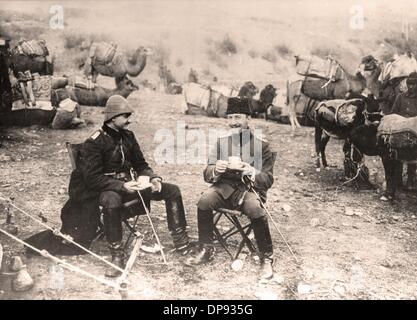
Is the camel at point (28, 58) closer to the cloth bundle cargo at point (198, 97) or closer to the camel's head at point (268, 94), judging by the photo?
the cloth bundle cargo at point (198, 97)

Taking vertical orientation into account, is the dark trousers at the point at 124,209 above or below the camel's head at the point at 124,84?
below

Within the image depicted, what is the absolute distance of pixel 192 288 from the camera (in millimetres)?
3838

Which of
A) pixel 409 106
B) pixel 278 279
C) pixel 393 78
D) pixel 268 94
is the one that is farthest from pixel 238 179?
pixel 268 94

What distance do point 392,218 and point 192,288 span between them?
7.83ft

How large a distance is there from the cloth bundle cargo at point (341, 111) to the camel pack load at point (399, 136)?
427mm

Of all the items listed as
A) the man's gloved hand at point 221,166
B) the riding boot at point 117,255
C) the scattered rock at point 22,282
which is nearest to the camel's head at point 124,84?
the man's gloved hand at point 221,166

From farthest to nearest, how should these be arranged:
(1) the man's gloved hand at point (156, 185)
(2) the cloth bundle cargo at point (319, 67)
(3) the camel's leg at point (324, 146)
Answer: (2) the cloth bundle cargo at point (319, 67) → (3) the camel's leg at point (324, 146) → (1) the man's gloved hand at point (156, 185)

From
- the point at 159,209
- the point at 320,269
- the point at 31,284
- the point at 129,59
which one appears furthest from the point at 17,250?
the point at 129,59

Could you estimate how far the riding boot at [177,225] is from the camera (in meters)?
4.28

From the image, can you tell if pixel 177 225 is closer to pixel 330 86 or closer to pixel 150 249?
pixel 150 249

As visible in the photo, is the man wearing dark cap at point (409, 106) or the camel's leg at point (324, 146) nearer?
the man wearing dark cap at point (409, 106)

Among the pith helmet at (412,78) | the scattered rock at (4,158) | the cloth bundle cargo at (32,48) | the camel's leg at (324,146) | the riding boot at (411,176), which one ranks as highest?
the cloth bundle cargo at (32,48)

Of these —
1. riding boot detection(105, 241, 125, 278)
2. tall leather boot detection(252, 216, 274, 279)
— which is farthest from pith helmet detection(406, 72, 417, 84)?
riding boot detection(105, 241, 125, 278)

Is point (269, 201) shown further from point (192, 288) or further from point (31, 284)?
A: point (31, 284)
